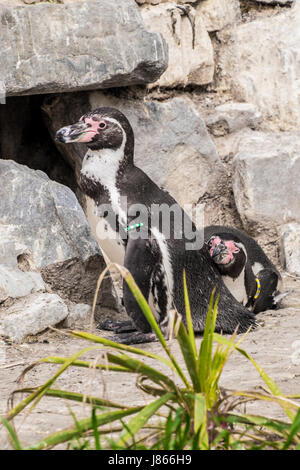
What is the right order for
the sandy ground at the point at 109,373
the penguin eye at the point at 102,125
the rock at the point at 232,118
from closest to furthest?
→ the sandy ground at the point at 109,373 < the penguin eye at the point at 102,125 < the rock at the point at 232,118

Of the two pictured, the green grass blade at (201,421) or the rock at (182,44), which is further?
the rock at (182,44)

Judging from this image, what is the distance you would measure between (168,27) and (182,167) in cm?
81

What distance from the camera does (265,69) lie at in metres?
4.99

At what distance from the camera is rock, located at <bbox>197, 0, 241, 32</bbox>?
487 centimetres

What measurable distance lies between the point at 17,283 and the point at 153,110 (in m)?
1.49

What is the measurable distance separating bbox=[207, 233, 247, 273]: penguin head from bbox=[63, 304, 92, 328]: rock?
0.65 metres

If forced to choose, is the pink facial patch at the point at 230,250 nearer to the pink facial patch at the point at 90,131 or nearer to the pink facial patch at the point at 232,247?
the pink facial patch at the point at 232,247

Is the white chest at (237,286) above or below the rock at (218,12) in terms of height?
below

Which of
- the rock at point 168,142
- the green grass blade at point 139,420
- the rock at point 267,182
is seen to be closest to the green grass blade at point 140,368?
the green grass blade at point 139,420

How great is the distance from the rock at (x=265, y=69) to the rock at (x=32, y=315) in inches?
80.7

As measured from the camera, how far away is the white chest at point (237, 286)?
4.03 metres

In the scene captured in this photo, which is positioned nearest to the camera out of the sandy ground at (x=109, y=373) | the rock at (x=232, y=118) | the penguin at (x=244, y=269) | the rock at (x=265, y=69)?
the sandy ground at (x=109, y=373)

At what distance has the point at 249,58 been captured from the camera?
499 cm

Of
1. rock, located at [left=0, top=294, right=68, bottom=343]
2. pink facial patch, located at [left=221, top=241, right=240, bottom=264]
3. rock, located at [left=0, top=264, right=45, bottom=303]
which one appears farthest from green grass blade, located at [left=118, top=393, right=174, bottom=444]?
pink facial patch, located at [left=221, top=241, right=240, bottom=264]
